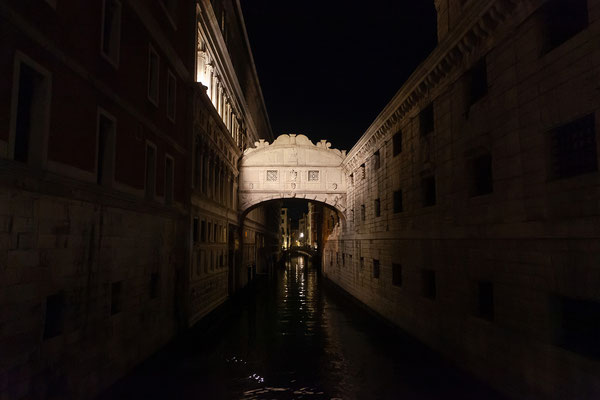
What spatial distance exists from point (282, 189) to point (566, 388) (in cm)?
2094

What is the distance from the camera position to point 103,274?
875 cm

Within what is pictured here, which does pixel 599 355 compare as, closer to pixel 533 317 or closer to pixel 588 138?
pixel 533 317

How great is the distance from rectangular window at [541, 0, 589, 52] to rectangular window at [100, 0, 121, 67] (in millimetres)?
9735

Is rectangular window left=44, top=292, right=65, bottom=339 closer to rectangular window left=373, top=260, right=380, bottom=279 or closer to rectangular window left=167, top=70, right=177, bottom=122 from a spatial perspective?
rectangular window left=167, top=70, right=177, bottom=122

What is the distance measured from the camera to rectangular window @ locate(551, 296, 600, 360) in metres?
6.62

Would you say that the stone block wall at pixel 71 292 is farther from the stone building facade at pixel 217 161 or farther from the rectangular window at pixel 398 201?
the rectangular window at pixel 398 201

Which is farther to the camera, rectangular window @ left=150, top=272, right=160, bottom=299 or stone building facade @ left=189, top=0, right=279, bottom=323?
stone building facade @ left=189, top=0, right=279, bottom=323

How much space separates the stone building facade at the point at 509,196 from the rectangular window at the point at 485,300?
0.03m

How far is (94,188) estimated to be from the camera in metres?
8.27

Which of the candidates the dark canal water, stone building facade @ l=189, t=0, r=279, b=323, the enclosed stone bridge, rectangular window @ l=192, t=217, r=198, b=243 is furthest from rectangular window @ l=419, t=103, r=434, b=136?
the enclosed stone bridge

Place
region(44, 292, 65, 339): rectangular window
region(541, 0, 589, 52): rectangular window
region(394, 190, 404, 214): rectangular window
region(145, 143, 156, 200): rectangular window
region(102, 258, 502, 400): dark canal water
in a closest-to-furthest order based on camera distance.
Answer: region(44, 292, 65, 339): rectangular window
region(541, 0, 589, 52): rectangular window
region(102, 258, 502, 400): dark canal water
region(145, 143, 156, 200): rectangular window
region(394, 190, 404, 214): rectangular window

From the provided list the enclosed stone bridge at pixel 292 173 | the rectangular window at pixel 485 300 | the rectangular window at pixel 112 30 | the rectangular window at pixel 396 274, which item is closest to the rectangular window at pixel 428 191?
the rectangular window at pixel 396 274

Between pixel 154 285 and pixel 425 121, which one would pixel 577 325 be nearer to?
pixel 425 121

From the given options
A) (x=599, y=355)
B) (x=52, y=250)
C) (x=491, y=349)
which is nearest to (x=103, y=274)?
(x=52, y=250)
